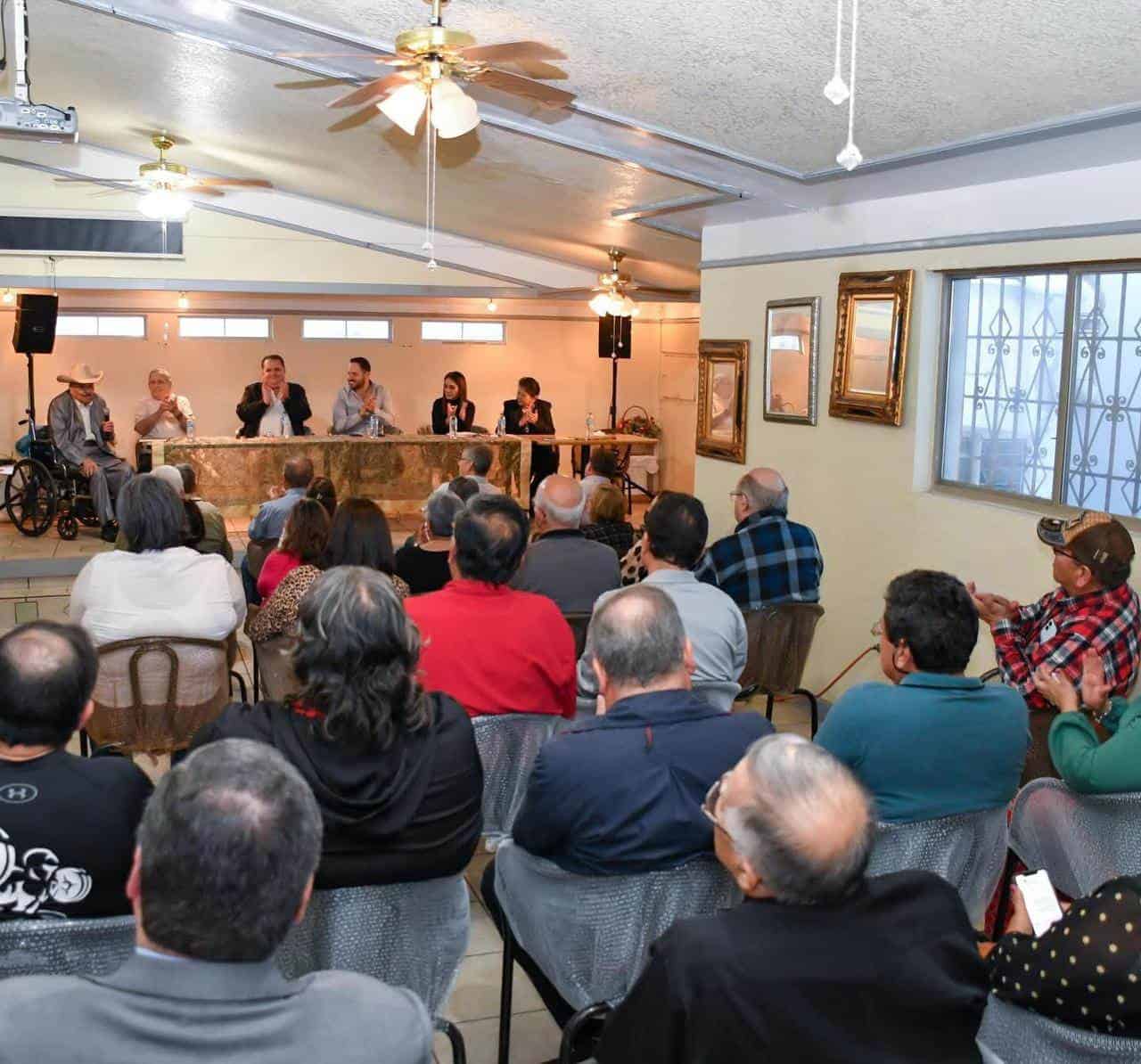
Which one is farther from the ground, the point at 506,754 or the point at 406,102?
the point at 406,102

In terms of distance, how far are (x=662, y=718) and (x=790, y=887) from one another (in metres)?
0.73

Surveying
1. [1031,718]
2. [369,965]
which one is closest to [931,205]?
[1031,718]

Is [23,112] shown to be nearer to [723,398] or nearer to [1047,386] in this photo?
[723,398]

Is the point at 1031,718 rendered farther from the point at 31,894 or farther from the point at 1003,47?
the point at 31,894

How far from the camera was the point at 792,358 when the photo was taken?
6.29 metres

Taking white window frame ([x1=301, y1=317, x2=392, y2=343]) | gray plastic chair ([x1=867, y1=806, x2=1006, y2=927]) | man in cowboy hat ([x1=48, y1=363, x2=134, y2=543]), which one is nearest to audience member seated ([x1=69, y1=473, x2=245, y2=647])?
gray plastic chair ([x1=867, y1=806, x2=1006, y2=927])

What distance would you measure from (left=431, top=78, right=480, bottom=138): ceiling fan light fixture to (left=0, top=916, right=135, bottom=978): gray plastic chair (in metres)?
3.08

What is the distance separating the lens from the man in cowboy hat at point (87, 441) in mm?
9742

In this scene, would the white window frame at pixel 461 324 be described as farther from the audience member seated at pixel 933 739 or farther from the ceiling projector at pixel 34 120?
the audience member seated at pixel 933 739

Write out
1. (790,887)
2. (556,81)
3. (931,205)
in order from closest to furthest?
(790,887) → (556,81) → (931,205)

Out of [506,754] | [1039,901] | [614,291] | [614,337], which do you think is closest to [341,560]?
[506,754]

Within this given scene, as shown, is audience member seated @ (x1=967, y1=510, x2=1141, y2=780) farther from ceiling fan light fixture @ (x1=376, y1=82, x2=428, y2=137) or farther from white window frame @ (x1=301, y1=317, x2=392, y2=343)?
white window frame @ (x1=301, y1=317, x2=392, y2=343)

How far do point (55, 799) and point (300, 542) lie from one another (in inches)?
95.8

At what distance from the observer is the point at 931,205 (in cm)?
524
